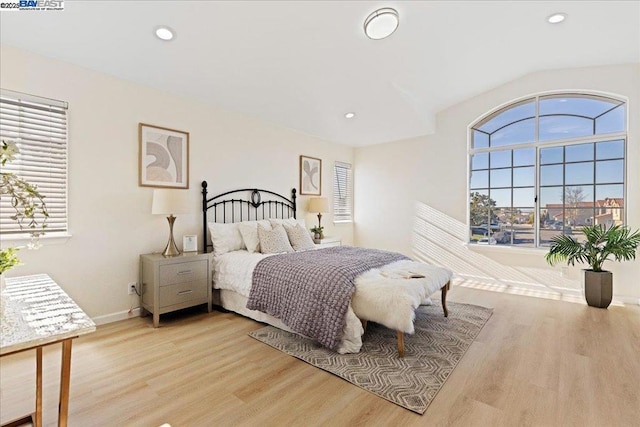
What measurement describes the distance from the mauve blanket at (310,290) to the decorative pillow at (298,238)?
688 mm

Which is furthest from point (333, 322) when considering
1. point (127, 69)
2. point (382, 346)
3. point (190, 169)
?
point (127, 69)

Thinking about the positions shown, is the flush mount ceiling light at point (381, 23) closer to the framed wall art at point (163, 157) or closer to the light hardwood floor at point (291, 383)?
the framed wall art at point (163, 157)

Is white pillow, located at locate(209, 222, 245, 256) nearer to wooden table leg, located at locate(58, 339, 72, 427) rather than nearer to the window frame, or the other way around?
the window frame

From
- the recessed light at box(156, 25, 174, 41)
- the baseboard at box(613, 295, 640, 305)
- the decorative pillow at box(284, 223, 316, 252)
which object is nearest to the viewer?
the recessed light at box(156, 25, 174, 41)

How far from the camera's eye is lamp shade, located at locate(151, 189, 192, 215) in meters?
3.11

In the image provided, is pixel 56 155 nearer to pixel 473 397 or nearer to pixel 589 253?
pixel 473 397

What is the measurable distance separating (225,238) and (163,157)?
3.68 ft

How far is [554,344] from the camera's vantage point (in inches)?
105

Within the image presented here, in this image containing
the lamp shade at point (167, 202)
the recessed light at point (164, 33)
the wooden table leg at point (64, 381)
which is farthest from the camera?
the lamp shade at point (167, 202)

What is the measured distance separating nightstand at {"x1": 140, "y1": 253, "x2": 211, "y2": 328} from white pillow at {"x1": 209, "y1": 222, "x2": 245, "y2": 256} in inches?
9.6

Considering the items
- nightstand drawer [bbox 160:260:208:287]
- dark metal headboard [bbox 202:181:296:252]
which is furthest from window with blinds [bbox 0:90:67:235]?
dark metal headboard [bbox 202:181:296:252]

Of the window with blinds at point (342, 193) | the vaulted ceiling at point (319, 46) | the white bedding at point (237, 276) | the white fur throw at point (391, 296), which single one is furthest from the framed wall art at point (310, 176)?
the white fur throw at point (391, 296)

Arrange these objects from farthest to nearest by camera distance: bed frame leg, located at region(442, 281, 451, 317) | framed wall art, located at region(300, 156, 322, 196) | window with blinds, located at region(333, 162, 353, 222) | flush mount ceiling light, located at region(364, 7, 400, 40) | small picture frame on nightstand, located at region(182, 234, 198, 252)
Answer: window with blinds, located at region(333, 162, 353, 222), framed wall art, located at region(300, 156, 322, 196), small picture frame on nightstand, located at region(182, 234, 198, 252), bed frame leg, located at region(442, 281, 451, 317), flush mount ceiling light, located at region(364, 7, 400, 40)

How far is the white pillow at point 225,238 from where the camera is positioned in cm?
360
